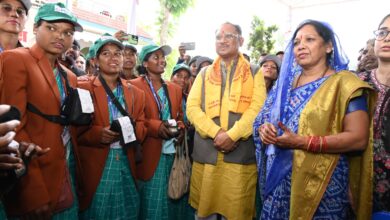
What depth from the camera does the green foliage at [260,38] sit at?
6707mm

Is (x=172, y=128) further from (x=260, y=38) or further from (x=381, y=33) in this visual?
(x=260, y=38)

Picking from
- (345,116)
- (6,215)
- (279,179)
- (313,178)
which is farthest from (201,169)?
(6,215)

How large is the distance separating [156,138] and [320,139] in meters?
1.81

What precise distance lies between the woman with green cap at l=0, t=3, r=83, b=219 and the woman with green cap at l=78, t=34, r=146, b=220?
0.30 metres

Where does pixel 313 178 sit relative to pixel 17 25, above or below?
below

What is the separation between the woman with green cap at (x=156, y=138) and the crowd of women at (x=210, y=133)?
0.02 metres

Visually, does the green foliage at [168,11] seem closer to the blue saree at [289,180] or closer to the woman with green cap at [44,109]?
the woman with green cap at [44,109]

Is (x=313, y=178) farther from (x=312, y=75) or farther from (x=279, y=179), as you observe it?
(x=312, y=75)

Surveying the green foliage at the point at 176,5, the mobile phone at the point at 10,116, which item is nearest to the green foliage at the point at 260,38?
the mobile phone at the point at 10,116

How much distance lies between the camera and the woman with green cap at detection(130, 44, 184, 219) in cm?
327

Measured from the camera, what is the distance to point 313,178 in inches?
83.1

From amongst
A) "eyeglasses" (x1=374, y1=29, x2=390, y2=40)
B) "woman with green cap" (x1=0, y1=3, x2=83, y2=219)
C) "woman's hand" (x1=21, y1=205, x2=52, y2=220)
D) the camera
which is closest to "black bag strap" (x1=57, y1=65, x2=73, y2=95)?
"woman with green cap" (x1=0, y1=3, x2=83, y2=219)

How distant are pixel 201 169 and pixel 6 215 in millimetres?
1749

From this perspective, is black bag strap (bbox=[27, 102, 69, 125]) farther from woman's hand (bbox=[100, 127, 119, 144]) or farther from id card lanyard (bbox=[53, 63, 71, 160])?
woman's hand (bbox=[100, 127, 119, 144])
